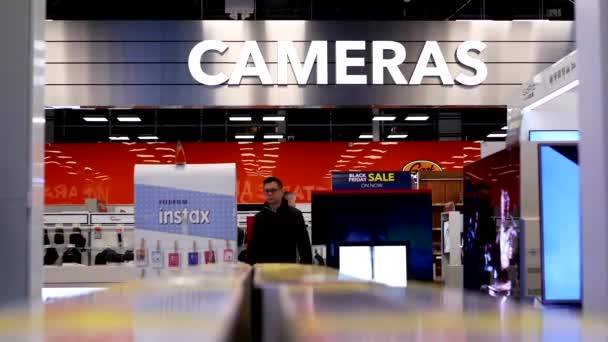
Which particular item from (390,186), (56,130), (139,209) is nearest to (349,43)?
(390,186)

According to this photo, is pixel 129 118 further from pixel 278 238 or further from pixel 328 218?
pixel 328 218

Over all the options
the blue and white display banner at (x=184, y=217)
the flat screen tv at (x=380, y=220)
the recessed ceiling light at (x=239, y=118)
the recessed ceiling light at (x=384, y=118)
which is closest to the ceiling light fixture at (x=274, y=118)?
the recessed ceiling light at (x=239, y=118)

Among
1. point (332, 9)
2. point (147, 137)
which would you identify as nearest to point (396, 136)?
point (332, 9)

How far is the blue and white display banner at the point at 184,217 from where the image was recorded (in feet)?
22.9

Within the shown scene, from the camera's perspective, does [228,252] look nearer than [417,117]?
Yes

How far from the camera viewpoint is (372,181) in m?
11.6

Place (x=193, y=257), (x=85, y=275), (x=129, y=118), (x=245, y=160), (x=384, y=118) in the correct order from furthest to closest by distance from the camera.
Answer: (x=384, y=118) < (x=129, y=118) < (x=245, y=160) < (x=85, y=275) < (x=193, y=257)

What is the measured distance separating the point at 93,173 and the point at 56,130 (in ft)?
12.3

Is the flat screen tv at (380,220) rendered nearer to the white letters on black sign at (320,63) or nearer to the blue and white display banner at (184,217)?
the blue and white display banner at (184,217)
